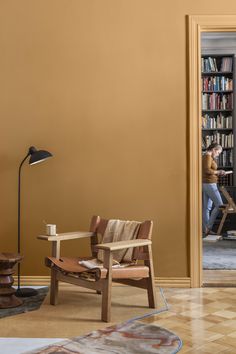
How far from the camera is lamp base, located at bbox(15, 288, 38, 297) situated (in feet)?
12.7

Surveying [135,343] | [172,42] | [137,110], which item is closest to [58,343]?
[135,343]

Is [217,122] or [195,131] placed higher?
[217,122]

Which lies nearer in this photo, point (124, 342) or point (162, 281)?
point (124, 342)

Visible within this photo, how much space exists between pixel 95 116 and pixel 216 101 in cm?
404

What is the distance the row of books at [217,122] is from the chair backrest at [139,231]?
436 centimetres

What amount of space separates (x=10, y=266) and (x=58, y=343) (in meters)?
1.01

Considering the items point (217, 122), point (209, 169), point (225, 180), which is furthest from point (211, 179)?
point (217, 122)

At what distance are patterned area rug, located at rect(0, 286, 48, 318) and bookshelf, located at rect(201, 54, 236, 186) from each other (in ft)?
15.4

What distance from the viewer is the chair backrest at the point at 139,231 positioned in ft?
11.7

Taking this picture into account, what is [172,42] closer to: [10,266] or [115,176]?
[115,176]

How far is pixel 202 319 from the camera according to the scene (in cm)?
321

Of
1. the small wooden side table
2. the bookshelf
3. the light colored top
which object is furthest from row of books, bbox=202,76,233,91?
the small wooden side table

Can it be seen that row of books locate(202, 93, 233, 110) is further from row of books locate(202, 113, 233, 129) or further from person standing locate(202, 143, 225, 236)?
person standing locate(202, 143, 225, 236)

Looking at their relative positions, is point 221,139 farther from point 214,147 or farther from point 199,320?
point 199,320
